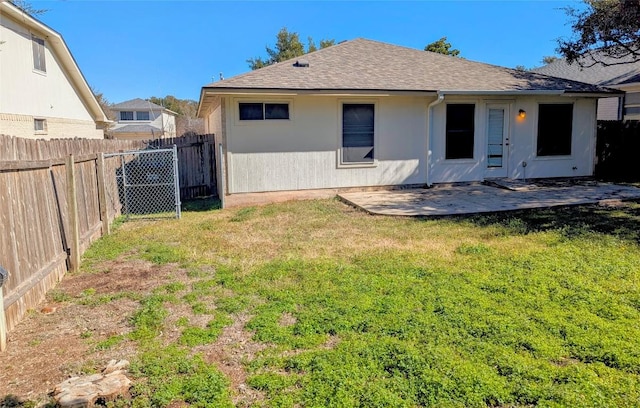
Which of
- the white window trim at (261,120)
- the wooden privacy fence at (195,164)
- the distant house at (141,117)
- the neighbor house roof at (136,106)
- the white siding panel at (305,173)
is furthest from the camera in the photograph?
the neighbor house roof at (136,106)

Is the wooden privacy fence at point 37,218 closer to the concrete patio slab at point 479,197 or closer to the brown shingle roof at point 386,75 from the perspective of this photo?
the brown shingle roof at point 386,75

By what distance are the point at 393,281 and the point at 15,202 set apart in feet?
12.6

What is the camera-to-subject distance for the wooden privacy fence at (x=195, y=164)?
1274cm

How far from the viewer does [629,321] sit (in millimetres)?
3697

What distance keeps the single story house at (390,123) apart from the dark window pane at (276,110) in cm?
2

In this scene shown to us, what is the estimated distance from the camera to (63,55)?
16.7 meters

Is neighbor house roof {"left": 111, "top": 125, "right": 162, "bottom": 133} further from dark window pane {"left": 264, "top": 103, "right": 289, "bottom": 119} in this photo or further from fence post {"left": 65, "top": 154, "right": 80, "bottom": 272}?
fence post {"left": 65, "top": 154, "right": 80, "bottom": 272}

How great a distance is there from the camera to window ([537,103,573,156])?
12422 mm

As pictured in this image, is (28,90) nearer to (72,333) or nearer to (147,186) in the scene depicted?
(147,186)

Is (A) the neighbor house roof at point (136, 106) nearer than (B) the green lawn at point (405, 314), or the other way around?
(B) the green lawn at point (405, 314)

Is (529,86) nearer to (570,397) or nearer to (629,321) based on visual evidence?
(629,321)

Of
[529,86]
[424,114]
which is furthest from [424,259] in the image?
[529,86]

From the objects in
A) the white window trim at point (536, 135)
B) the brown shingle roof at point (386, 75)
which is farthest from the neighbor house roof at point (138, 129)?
the white window trim at point (536, 135)

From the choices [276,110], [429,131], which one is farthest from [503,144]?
[276,110]
